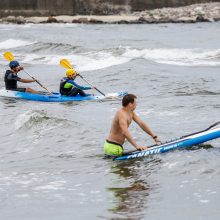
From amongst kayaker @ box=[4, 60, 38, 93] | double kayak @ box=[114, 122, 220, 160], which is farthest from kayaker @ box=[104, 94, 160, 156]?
kayaker @ box=[4, 60, 38, 93]

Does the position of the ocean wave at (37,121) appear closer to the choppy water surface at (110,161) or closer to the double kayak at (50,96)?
the choppy water surface at (110,161)

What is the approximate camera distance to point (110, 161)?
34.3ft

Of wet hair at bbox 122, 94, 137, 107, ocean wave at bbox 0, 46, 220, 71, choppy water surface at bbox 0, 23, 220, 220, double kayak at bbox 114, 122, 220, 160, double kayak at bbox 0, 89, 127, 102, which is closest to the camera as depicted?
choppy water surface at bbox 0, 23, 220, 220

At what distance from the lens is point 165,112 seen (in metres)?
15.4

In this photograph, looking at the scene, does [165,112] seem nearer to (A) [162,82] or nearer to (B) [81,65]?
(A) [162,82]

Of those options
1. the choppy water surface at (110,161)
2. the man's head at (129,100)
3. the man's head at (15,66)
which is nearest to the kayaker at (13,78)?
the man's head at (15,66)

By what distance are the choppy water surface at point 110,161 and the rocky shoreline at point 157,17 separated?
24050mm

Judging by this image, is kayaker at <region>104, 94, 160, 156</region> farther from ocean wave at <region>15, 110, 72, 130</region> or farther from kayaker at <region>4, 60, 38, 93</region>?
kayaker at <region>4, 60, 38, 93</region>

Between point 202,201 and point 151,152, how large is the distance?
248 centimetres

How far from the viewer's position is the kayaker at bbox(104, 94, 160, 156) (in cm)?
999

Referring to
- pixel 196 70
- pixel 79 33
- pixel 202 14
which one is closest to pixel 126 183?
pixel 196 70

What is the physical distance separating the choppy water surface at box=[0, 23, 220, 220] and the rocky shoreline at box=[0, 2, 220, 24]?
2405cm

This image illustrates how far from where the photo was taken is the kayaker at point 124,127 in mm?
9990

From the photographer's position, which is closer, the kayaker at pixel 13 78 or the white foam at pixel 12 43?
the kayaker at pixel 13 78
